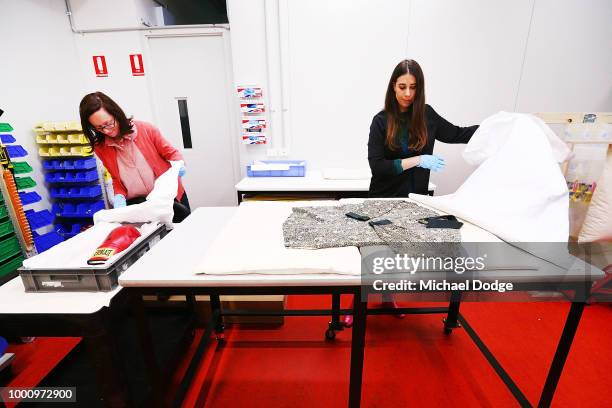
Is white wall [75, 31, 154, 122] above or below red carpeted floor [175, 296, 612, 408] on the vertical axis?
above

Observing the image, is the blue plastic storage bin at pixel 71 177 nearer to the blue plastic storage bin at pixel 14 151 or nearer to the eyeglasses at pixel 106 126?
the blue plastic storage bin at pixel 14 151

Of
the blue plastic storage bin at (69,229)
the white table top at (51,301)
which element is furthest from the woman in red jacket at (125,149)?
the blue plastic storage bin at (69,229)

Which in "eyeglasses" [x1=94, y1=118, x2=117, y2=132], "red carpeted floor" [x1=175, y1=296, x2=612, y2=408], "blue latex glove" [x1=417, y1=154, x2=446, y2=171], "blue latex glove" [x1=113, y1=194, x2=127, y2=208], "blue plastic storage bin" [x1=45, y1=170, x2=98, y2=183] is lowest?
"red carpeted floor" [x1=175, y1=296, x2=612, y2=408]

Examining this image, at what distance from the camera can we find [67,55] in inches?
112

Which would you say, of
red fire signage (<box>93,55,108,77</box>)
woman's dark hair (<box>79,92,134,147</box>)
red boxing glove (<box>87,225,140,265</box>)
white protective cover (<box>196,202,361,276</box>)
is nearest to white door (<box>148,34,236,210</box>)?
red fire signage (<box>93,55,108,77</box>)

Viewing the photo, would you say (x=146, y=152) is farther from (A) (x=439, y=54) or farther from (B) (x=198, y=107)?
(A) (x=439, y=54)

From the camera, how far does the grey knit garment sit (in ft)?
3.06

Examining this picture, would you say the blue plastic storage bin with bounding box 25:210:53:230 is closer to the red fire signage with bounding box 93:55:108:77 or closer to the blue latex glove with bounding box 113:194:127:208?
the blue latex glove with bounding box 113:194:127:208

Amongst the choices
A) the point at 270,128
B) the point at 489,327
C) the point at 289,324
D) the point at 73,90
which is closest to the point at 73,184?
the point at 73,90

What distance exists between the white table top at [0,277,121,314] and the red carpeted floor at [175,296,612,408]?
784 mm

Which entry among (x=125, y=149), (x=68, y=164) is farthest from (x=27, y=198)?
(x=125, y=149)

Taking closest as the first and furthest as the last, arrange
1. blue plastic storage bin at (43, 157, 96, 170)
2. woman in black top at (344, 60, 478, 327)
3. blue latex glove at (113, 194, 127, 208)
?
woman in black top at (344, 60, 478, 327) → blue latex glove at (113, 194, 127, 208) → blue plastic storage bin at (43, 157, 96, 170)

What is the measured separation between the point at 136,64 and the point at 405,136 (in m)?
2.92

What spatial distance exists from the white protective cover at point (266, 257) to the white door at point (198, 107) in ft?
7.82
